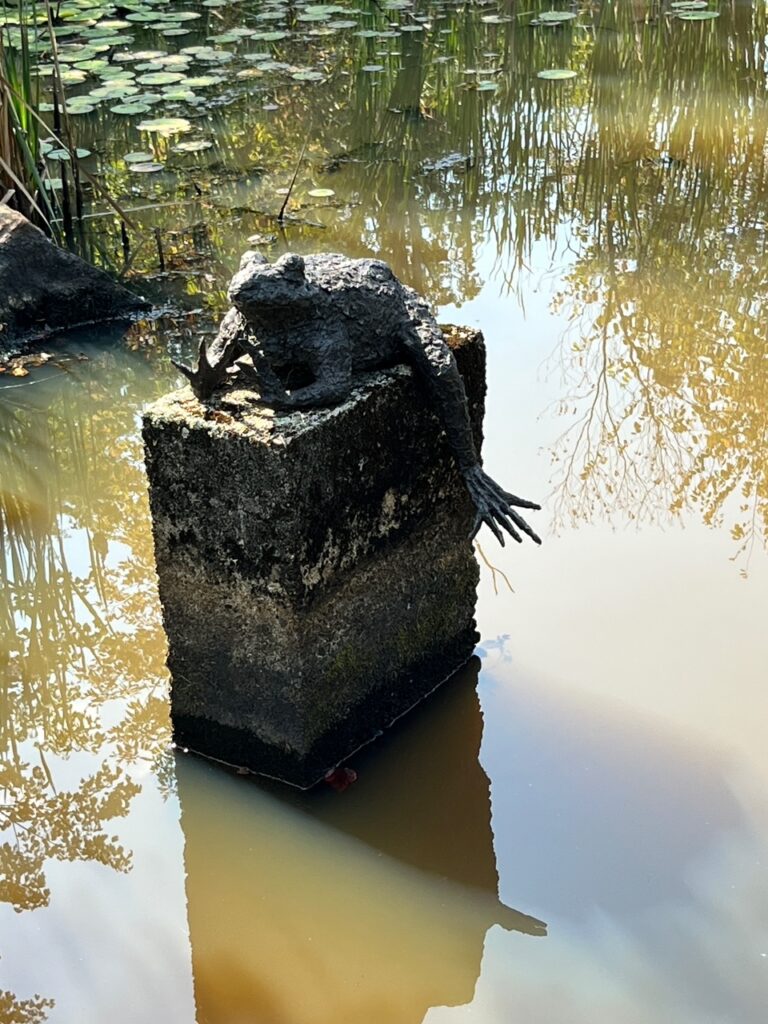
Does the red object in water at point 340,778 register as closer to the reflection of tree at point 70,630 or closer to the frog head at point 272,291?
the reflection of tree at point 70,630

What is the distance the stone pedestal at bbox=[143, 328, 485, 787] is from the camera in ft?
10.0

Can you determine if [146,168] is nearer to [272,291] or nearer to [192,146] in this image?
[192,146]

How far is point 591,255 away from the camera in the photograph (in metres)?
6.59

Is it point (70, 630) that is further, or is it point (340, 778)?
point (70, 630)

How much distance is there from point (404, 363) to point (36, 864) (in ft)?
5.34

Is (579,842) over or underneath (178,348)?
underneath

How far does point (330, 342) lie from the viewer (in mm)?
3170

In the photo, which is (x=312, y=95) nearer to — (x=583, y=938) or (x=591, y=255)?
(x=591, y=255)

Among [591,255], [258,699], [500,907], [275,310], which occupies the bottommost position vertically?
[500,907]

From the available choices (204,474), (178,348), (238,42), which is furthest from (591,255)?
(238,42)

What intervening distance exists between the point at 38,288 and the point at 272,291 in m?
3.39

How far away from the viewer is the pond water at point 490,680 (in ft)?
9.26

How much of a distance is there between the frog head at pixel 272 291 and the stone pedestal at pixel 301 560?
0.22 metres

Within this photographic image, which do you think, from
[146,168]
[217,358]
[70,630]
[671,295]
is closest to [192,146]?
[146,168]
